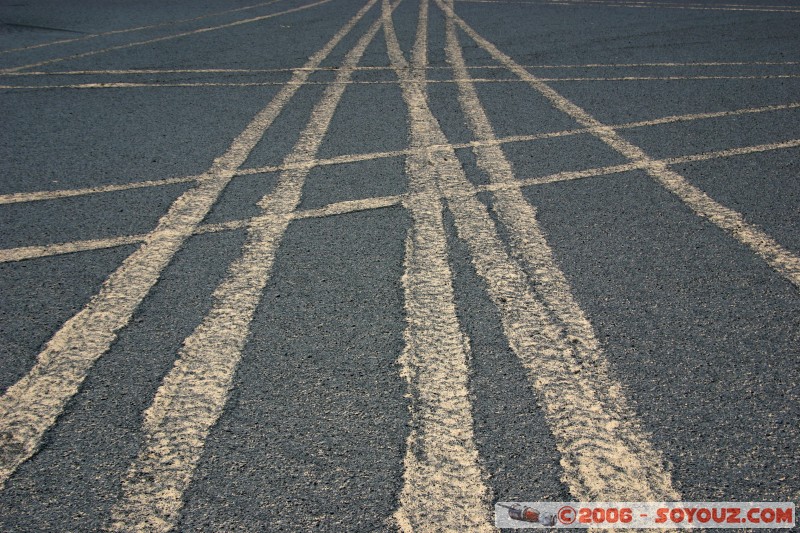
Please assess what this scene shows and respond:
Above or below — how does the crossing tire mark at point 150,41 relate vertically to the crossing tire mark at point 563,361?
above

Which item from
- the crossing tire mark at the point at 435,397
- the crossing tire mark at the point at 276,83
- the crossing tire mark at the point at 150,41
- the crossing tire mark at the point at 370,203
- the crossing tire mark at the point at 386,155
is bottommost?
the crossing tire mark at the point at 435,397

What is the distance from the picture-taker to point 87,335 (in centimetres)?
296

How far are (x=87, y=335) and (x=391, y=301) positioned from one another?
128 centimetres

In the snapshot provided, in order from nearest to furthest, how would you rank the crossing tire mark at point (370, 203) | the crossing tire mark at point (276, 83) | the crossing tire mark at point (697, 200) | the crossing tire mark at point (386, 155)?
the crossing tire mark at point (697, 200), the crossing tire mark at point (370, 203), the crossing tire mark at point (386, 155), the crossing tire mark at point (276, 83)

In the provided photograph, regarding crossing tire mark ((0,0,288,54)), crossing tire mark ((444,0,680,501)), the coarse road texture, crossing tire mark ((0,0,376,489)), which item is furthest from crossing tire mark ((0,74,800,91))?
crossing tire mark ((444,0,680,501))

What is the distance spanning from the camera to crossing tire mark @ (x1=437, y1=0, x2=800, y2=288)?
139 inches

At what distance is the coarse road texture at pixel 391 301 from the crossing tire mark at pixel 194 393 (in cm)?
1

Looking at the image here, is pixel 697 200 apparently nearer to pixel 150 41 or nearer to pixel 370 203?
pixel 370 203

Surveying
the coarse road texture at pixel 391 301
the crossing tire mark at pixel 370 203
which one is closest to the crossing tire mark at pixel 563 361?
the coarse road texture at pixel 391 301

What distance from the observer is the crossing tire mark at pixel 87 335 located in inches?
96.0

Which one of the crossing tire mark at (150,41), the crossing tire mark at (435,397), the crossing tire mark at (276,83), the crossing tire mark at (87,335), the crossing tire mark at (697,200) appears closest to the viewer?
the crossing tire mark at (435,397)

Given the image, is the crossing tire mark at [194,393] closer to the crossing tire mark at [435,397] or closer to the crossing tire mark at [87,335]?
the crossing tire mark at [87,335]

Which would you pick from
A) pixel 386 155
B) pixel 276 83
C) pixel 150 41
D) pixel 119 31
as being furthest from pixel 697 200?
pixel 119 31

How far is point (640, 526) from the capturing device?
2.06 meters
